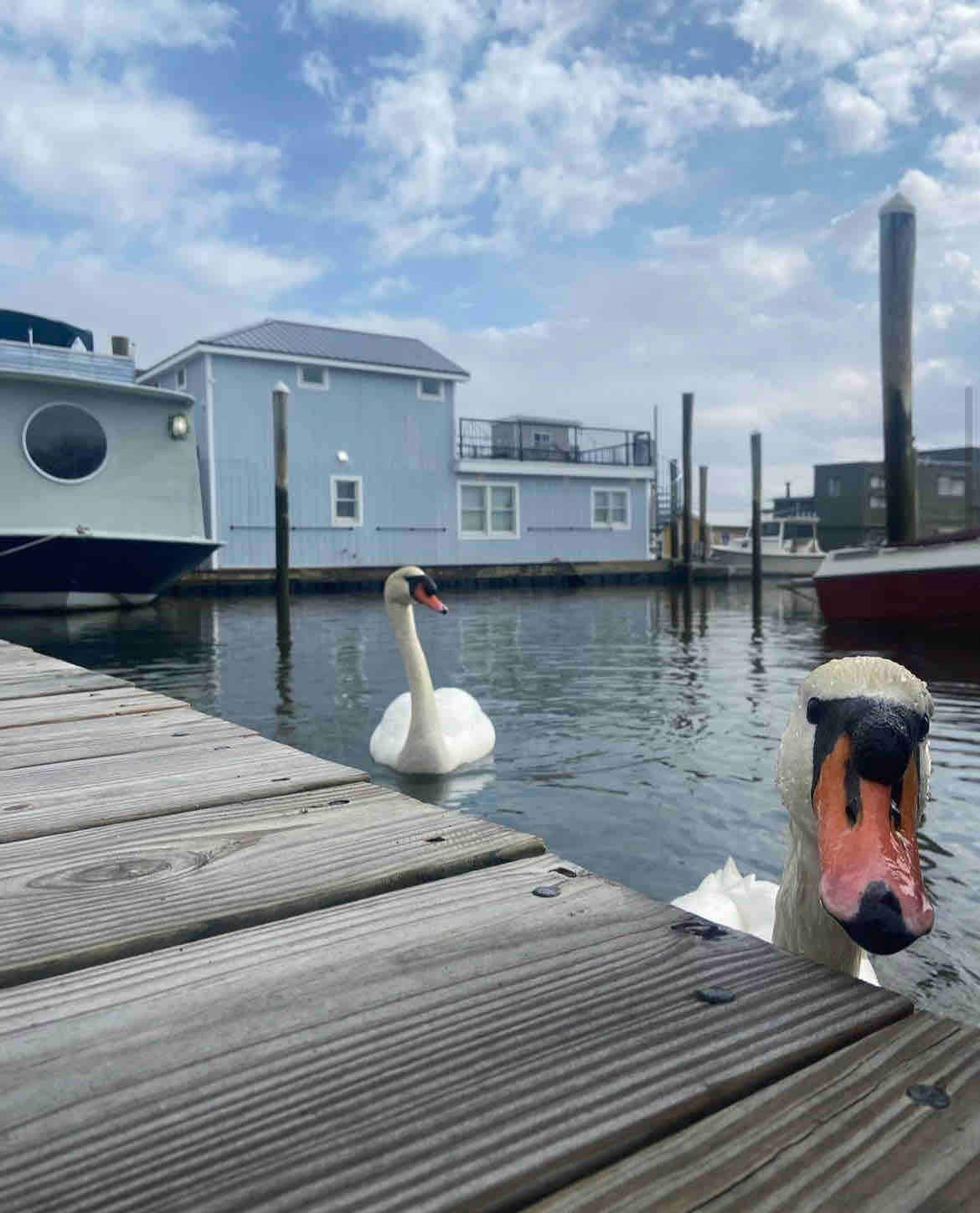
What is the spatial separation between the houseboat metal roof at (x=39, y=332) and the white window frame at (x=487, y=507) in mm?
12951

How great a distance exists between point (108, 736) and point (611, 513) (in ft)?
108

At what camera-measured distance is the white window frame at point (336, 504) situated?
28.8m

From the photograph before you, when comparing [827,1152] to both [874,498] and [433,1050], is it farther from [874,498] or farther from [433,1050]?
[874,498]

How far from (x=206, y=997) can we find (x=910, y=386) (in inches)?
602

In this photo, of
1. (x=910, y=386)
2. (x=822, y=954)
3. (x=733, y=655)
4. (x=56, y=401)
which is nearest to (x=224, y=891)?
(x=822, y=954)

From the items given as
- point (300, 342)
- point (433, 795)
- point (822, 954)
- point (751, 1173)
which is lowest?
point (433, 795)

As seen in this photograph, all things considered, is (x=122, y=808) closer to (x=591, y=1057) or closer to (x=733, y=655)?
(x=591, y=1057)

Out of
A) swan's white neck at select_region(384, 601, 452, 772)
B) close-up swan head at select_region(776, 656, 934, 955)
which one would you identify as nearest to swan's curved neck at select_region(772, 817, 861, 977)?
close-up swan head at select_region(776, 656, 934, 955)

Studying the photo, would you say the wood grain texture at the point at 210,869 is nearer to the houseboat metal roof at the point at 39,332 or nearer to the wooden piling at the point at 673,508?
the houseboat metal roof at the point at 39,332

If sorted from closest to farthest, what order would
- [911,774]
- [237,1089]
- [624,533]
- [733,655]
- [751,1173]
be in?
[751,1173] < [237,1089] < [911,774] < [733,655] < [624,533]

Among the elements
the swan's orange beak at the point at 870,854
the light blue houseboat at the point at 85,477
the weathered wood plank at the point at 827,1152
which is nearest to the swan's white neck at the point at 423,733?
the swan's orange beak at the point at 870,854

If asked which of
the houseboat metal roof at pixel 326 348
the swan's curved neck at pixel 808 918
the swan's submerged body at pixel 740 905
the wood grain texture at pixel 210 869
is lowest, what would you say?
the swan's submerged body at pixel 740 905

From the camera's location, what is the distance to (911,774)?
150 cm

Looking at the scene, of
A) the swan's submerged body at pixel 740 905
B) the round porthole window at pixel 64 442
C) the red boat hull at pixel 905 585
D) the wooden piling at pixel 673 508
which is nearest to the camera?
the swan's submerged body at pixel 740 905
